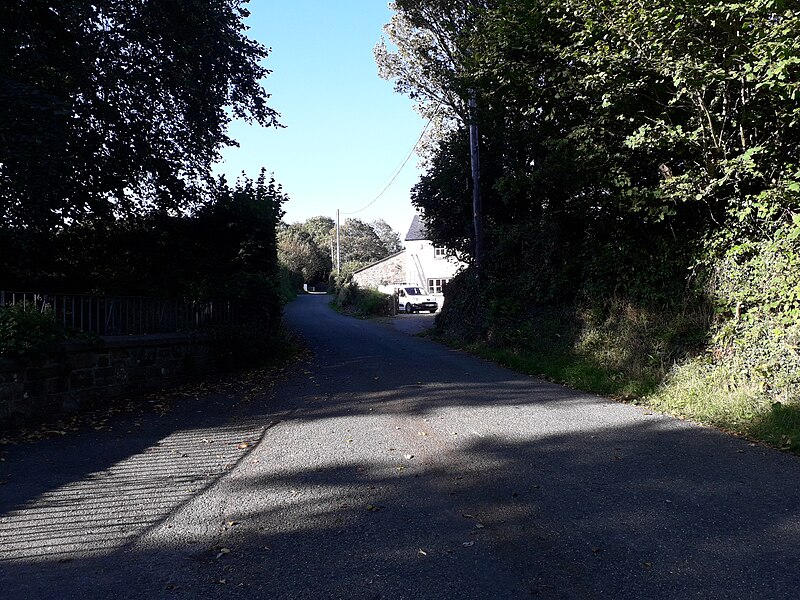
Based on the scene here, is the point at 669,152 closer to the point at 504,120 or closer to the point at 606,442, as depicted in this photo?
the point at 504,120

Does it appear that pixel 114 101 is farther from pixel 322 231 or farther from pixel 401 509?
pixel 322 231

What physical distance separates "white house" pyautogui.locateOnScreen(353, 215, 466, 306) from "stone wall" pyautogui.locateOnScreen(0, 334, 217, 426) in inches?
1365

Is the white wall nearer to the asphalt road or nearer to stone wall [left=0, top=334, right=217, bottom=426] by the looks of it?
stone wall [left=0, top=334, right=217, bottom=426]

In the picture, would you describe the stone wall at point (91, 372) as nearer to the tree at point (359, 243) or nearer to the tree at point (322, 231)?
the tree at point (359, 243)

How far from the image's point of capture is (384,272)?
58.2 meters

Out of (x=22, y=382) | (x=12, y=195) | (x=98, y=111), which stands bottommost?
(x=22, y=382)

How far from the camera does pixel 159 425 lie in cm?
771

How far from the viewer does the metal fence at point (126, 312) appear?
8426 mm

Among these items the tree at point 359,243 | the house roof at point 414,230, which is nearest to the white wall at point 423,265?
the house roof at point 414,230

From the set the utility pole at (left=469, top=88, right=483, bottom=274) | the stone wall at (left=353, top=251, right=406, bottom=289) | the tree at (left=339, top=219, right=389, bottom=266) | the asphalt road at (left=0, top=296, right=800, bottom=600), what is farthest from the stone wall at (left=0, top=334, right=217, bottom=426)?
the tree at (left=339, top=219, right=389, bottom=266)

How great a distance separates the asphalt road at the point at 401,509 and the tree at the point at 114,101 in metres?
5.11

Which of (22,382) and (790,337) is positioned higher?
(790,337)

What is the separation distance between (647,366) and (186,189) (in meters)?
10.6

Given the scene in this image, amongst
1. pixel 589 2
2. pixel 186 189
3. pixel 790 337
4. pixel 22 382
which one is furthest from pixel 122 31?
pixel 790 337
